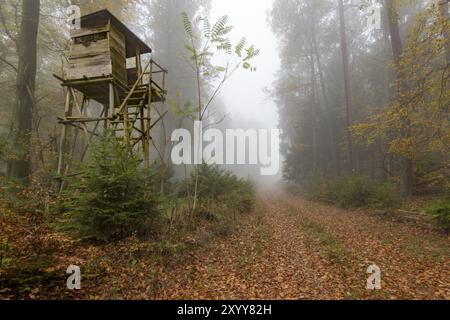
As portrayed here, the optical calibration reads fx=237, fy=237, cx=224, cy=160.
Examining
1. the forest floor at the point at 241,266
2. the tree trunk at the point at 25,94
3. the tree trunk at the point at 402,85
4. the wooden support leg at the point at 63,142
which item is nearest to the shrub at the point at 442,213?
the forest floor at the point at 241,266

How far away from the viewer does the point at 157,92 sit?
9.41m

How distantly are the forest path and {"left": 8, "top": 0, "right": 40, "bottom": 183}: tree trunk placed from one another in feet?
23.8

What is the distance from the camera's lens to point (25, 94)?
8914mm

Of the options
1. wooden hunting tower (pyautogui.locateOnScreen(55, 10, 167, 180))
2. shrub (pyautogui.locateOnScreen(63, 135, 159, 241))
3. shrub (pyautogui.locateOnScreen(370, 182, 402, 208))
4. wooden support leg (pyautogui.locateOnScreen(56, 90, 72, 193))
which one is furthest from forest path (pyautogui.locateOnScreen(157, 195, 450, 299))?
wooden support leg (pyautogui.locateOnScreen(56, 90, 72, 193))

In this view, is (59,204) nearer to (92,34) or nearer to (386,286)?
(92,34)

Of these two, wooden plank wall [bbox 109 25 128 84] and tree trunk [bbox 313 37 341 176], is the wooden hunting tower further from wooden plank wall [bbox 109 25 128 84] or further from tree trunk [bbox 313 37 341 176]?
tree trunk [bbox 313 37 341 176]

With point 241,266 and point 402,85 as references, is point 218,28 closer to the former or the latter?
point 241,266

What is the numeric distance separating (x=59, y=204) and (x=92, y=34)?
226 inches

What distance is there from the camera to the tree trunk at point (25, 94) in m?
8.37

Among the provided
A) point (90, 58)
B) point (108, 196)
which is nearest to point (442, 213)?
point (108, 196)

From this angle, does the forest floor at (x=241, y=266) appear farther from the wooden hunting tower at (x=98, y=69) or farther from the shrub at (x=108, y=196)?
the wooden hunting tower at (x=98, y=69)

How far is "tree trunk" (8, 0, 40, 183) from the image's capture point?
837cm

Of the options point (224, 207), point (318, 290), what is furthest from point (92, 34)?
point (318, 290)

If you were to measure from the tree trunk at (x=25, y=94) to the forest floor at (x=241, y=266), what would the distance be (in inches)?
140
